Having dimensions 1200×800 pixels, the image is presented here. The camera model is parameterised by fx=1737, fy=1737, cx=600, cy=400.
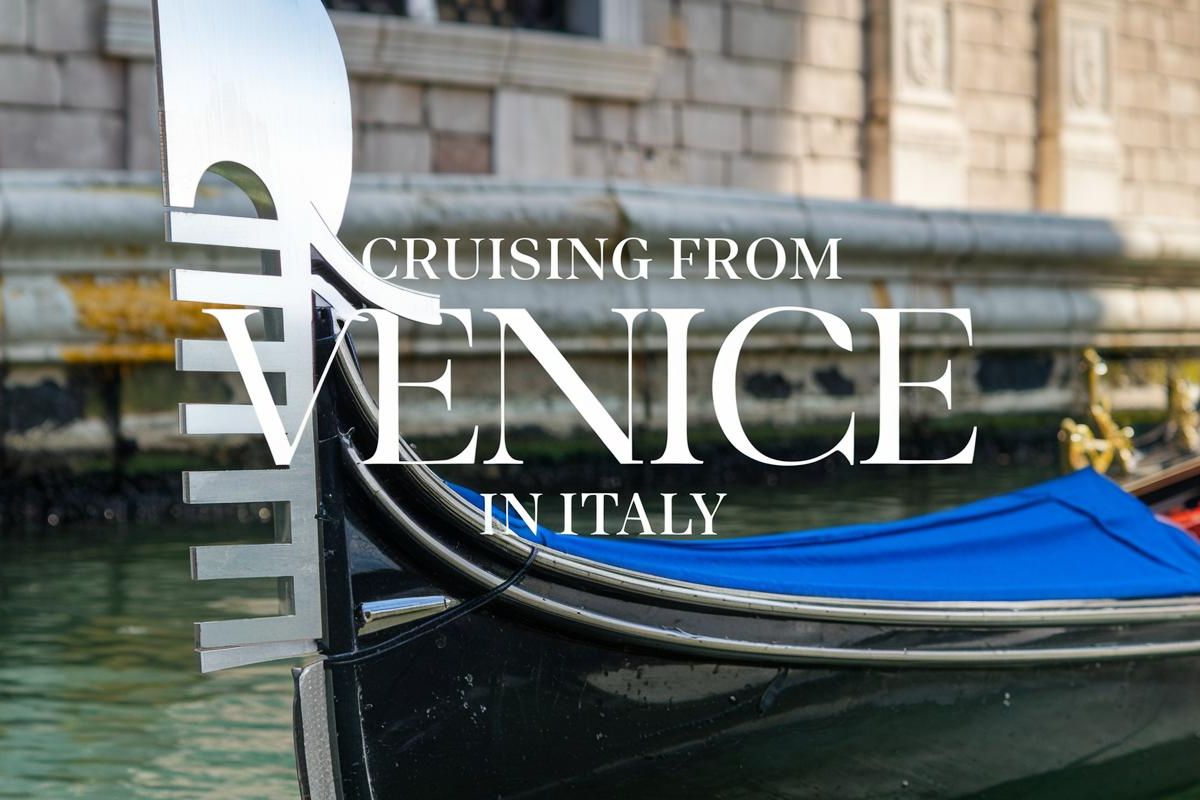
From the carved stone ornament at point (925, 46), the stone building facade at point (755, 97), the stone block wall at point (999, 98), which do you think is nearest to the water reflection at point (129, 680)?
the stone building facade at point (755, 97)

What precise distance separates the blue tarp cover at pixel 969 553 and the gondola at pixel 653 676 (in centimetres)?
3

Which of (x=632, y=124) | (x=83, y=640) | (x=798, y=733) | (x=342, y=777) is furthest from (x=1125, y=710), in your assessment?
(x=632, y=124)

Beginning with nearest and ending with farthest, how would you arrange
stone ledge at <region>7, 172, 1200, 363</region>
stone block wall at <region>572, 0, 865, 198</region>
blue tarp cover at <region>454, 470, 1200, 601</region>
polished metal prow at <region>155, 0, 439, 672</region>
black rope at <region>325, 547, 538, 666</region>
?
polished metal prow at <region>155, 0, 439, 672</region>, black rope at <region>325, 547, 538, 666</region>, blue tarp cover at <region>454, 470, 1200, 601</region>, stone ledge at <region>7, 172, 1200, 363</region>, stone block wall at <region>572, 0, 865, 198</region>

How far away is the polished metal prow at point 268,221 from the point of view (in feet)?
6.40

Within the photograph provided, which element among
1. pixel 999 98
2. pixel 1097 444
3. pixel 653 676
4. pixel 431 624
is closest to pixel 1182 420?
pixel 1097 444

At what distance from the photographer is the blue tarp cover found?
2.30m

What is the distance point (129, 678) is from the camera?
11.3ft


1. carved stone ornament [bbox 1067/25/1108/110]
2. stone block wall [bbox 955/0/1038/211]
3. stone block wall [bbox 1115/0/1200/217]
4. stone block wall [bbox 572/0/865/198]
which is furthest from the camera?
stone block wall [bbox 1115/0/1200/217]

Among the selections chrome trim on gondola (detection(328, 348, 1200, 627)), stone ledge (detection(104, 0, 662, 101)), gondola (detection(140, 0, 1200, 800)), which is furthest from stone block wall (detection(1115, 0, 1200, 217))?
gondola (detection(140, 0, 1200, 800))

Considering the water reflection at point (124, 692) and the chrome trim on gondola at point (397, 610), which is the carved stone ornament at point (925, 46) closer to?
the water reflection at point (124, 692)

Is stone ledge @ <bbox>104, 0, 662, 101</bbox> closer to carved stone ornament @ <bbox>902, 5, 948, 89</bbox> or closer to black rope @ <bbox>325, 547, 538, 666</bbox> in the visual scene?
carved stone ornament @ <bbox>902, 5, 948, 89</bbox>

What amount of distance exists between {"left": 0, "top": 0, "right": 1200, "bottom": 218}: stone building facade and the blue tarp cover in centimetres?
456

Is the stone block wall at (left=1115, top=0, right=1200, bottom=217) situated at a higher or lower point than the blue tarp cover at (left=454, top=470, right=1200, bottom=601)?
higher

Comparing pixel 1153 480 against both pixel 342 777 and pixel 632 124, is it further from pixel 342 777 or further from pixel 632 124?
pixel 632 124
